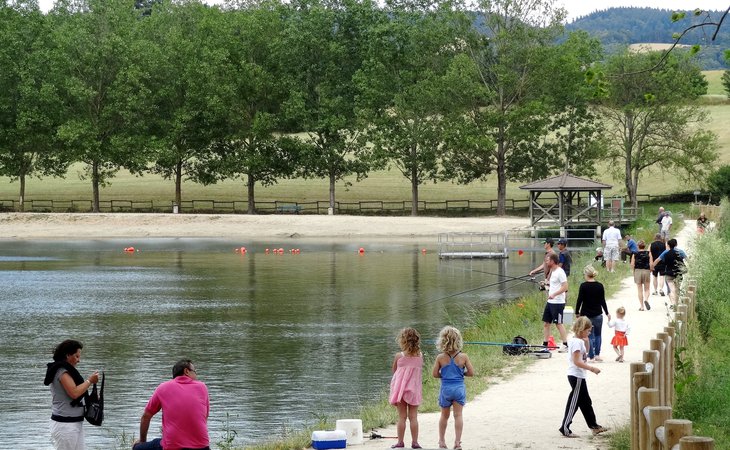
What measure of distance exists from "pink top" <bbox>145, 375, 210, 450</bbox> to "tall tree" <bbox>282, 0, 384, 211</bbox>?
2631 inches

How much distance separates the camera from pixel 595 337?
18.4m

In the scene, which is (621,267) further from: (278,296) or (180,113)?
(180,113)

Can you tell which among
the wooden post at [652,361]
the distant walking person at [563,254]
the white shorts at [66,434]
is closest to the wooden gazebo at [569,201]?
the distant walking person at [563,254]

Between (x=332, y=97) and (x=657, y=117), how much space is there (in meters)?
22.3

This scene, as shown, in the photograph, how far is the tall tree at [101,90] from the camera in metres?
77.1

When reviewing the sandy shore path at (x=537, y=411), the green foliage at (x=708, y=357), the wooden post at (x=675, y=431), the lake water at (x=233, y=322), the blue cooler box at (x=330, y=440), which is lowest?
the lake water at (x=233, y=322)

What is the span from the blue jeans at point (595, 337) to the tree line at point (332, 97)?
181ft

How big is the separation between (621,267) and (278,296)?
10842 mm

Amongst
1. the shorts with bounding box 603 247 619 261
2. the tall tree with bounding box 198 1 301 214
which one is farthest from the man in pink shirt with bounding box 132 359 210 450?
the tall tree with bounding box 198 1 301 214

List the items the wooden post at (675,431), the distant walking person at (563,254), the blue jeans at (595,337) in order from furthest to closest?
the distant walking person at (563,254) → the blue jeans at (595,337) → the wooden post at (675,431)

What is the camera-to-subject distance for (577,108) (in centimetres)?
7831

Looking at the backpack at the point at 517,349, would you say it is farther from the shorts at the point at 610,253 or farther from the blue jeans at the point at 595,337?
the shorts at the point at 610,253

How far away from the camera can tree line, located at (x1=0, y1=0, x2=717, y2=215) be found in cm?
7506

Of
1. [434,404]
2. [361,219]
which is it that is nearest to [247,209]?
[361,219]
